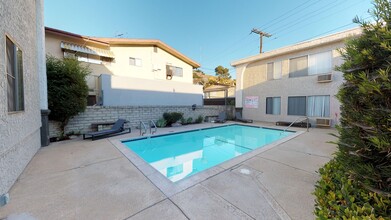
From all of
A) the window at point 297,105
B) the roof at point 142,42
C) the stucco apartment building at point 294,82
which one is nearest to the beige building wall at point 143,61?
the roof at point 142,42

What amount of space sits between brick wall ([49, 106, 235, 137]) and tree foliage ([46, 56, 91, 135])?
46cm

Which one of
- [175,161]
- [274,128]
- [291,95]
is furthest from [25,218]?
[291,95]

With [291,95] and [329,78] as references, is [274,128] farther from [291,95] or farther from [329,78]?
[329,78]

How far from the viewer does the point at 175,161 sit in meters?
5.24

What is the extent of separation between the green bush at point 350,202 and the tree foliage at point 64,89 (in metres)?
8.35

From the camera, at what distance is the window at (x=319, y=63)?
9.52 metres

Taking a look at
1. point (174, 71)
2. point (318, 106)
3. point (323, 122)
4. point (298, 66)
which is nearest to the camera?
point (323, 122)

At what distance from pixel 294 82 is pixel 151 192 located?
11.9 metres

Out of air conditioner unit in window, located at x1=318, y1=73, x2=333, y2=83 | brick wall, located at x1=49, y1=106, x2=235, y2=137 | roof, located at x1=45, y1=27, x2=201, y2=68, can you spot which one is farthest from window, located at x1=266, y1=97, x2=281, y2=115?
roof, located at x1=45, y1=27, x2=201, y2=68

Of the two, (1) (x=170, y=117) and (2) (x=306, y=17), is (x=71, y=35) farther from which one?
(2) (x=306, y=17)

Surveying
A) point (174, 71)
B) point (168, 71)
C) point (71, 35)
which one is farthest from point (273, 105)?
point (71, 35)

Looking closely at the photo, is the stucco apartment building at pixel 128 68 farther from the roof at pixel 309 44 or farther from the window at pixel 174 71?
the roof at pixel 309 44

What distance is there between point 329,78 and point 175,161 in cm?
1060

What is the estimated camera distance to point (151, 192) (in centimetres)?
265
